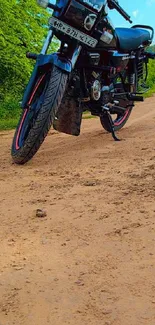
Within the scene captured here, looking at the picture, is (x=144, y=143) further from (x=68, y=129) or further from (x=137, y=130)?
(x=137, y=130)

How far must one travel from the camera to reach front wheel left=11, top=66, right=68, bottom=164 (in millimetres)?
4117

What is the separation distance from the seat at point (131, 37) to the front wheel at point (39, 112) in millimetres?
1209

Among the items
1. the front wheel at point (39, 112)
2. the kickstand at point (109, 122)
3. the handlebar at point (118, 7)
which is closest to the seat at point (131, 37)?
the handlebar at point (118, 7)

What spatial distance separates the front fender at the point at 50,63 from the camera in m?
4.25

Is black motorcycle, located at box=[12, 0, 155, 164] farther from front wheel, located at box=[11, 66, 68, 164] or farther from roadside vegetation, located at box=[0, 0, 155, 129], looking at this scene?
roadside vegetation, located at box=[0, 0, 155, 129]

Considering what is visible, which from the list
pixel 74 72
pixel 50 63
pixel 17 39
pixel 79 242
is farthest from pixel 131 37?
pixel 17 39

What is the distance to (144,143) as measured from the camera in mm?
4848

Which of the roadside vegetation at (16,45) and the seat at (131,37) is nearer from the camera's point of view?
the seat at (131,37)

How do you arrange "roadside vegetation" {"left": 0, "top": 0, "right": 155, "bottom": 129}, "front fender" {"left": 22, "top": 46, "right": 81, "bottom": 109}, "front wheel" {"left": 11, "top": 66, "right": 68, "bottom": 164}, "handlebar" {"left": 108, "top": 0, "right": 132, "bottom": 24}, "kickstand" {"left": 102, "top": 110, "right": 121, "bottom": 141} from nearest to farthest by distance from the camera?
"front wheel" {"left": 11, "top": 66, "right": 68, "bottom": 164} → "front fender" {"left": 22, "top": 46, "right": 81, "bottom": 109} → "handlebar" {"left": 108, "top": 0, "right": 132, "bottom": 24} → "kickstand" {"left": 102, "top": 110, "right": 121, "bottom": 141} → "roadside vegetation" {"left": 0, "top": 0, "right": 155, "bottom": 129}

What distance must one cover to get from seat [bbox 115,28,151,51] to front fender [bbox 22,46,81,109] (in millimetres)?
998

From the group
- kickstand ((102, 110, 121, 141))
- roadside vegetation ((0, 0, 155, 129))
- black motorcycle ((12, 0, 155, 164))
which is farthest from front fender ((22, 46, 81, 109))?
roadside vegetation ((0, 0, 155, 129))

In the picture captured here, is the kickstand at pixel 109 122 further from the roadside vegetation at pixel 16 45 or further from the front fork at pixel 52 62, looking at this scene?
the roadside vegetation at pixel 16 45

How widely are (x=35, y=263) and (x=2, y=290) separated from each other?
9.9 inches

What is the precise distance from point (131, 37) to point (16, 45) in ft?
14.7
